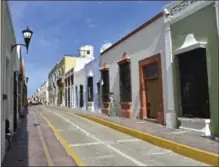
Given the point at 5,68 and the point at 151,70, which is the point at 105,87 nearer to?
the point at 151,70

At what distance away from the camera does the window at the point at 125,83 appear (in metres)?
16.8

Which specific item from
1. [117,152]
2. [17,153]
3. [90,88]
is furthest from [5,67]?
[90,88]

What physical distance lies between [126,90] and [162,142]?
831 cm

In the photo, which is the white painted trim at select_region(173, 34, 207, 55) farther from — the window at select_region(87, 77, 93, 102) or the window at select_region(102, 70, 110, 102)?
the window at select_region(87, 77, 93, 102)

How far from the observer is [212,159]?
6.82m

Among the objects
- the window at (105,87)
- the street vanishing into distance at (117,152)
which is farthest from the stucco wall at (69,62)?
the street vanishing into distance at (117,152)

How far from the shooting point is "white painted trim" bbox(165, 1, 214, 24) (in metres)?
9.76

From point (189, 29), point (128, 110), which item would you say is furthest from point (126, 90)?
point (189, 29)

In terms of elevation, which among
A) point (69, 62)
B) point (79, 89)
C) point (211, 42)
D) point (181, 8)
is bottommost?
A: point (79, 89)

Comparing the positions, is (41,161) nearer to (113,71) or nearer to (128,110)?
(128,110)

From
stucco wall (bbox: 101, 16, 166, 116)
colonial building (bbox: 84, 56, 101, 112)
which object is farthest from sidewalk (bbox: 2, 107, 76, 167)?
colonial building (bbox: 84, 56, 101, 112)

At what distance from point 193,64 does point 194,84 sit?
28.8 inches

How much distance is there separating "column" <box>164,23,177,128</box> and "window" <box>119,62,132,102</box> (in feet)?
15.3

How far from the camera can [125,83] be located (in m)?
17.4
